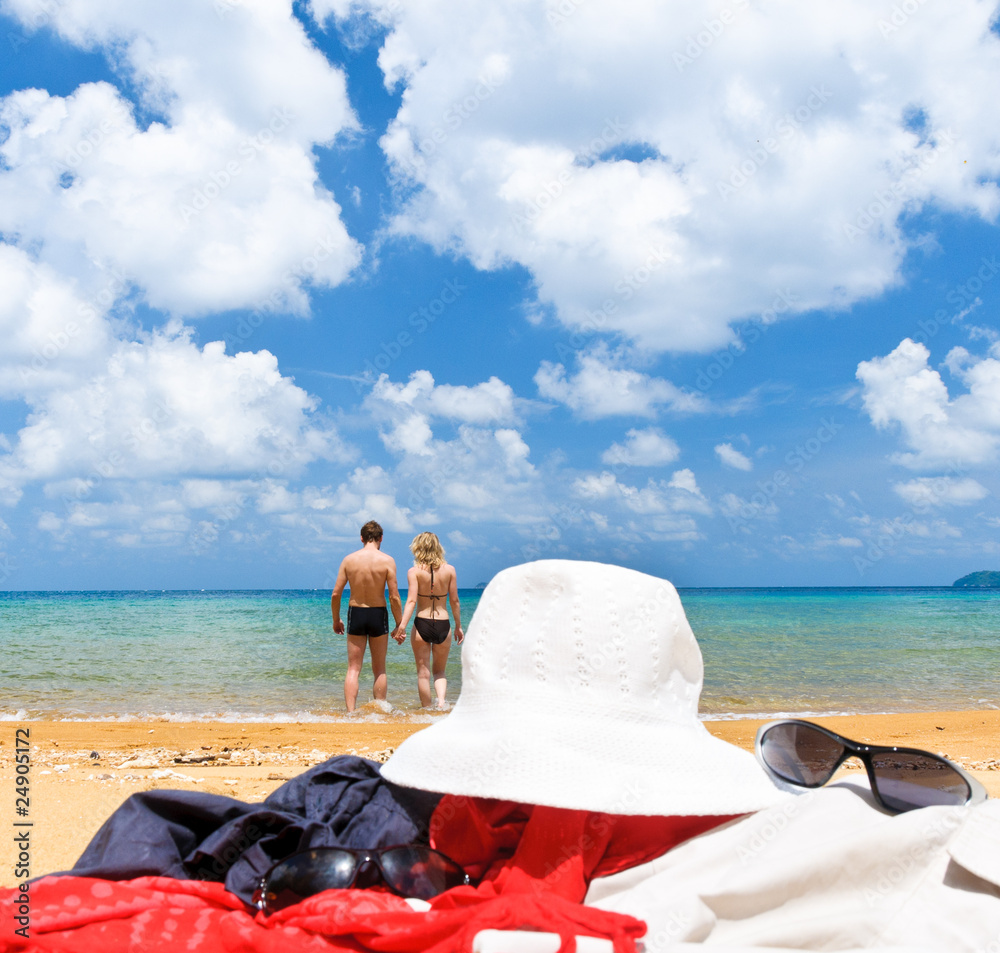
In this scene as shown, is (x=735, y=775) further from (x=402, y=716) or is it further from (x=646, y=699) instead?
(x=402, y=716)

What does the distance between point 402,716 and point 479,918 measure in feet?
24.8

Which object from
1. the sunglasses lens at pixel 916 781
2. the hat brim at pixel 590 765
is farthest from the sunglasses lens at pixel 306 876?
the sunglasses lens at pixel 916 781

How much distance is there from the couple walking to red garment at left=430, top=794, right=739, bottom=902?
253 inches

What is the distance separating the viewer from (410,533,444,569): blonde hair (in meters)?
8.78

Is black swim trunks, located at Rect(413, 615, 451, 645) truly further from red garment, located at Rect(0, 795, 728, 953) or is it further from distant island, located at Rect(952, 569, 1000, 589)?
distant island, located at Rect(952, 569, 1000, 589)

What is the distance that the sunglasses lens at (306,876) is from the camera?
1740 millimetres

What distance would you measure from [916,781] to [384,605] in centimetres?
723

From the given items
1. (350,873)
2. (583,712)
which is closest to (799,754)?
(583,712)

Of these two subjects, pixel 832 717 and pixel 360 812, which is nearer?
pixel 360 812

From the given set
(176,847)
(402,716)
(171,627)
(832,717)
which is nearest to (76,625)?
(171,627)

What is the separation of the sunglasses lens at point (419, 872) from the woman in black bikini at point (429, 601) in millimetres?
6805

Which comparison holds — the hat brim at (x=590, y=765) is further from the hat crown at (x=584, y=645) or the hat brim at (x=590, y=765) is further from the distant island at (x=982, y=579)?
the distant island at (x=982, y=579)

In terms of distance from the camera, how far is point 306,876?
1.76 m

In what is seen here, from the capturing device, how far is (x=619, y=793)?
1654 mm
